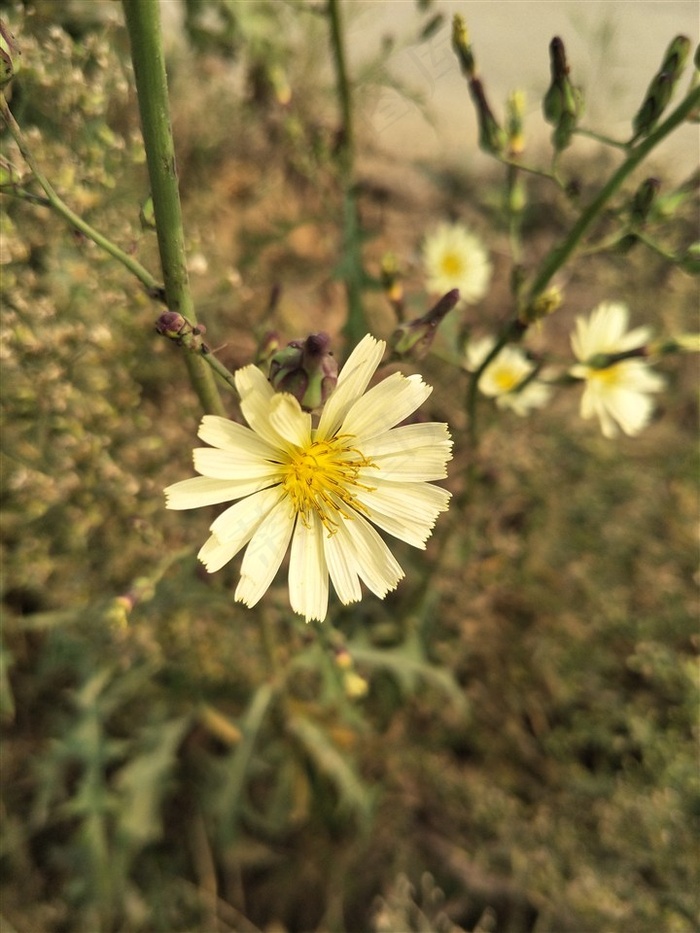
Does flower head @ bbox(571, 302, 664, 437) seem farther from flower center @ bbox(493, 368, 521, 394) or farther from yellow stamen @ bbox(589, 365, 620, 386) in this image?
flower center @ bbox(493, 368, 521, 394)

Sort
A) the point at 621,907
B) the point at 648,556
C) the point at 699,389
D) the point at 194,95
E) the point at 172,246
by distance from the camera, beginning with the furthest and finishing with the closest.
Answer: the point at 194,95 → the point at 699,389 → the point at 648,556 → the point at 621,907 → the point at 172,246

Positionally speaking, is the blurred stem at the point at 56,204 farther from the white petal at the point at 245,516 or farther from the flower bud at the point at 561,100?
the flower bud at the point at 561,100

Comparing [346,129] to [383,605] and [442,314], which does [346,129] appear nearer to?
[442,314]

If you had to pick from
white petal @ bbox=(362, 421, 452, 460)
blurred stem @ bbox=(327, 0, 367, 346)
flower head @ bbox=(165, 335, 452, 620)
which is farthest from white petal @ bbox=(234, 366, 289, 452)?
blurred stem @ bbox=(327, 0, 367, 346)

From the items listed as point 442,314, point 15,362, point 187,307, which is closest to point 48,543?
point 15,362

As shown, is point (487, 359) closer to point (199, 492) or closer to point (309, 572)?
point (309, 572)

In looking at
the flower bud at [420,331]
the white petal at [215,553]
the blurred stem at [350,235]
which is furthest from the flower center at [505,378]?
the white petal at [215,553]
